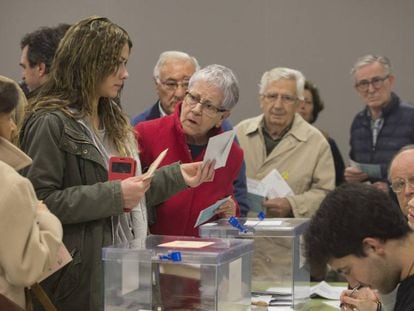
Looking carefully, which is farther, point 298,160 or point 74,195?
point 298,160

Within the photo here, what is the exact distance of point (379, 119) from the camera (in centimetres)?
486

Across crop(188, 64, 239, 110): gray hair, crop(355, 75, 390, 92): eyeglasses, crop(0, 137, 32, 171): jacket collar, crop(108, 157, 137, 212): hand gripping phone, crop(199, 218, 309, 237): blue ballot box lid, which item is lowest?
crop(199, 218, 309, 237): blue ballot box lid

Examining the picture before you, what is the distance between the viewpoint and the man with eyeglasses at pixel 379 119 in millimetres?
4770

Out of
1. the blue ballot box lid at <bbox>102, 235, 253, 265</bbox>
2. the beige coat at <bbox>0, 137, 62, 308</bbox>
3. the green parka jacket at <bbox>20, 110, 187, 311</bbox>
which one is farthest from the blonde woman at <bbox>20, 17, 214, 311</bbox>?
the beige coat at <bbox>0, 137, 62, 308</bbox>

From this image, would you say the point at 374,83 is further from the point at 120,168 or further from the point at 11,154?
the point at 11,154

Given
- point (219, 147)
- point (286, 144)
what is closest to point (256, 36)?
point (286, 144)

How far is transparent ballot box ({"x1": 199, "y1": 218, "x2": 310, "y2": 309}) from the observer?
2.89m

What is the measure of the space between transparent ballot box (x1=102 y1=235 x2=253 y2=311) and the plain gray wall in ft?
13.6

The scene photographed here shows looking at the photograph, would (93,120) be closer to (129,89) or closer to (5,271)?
(5,271)

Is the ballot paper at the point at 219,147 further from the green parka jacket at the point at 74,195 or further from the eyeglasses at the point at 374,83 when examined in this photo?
the eyeglasses at the point at 374,83

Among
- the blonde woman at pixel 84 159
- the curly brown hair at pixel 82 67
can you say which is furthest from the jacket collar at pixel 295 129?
the curly brown hair at pixel 82 67

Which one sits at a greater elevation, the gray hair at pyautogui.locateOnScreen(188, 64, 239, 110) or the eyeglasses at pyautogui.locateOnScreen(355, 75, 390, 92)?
the gray hair at pyautogui.locateOnScreen(188, 64, 239, 110)

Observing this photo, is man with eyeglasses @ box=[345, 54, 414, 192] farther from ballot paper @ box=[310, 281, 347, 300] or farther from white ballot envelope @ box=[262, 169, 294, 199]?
ballot paper @ box=[310, 281, 347, 300]

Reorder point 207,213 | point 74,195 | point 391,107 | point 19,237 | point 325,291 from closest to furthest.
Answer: point 19,237, point 74,195, point 207,213, point 325,291, point 391,107
